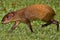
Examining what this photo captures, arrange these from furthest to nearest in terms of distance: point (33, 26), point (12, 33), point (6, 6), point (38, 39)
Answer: point (6, 6) → point (33, 26) → point (12, 33) → point (38, 39)

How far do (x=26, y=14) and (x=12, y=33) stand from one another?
57 centimetres

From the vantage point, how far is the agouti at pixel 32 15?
357 inches

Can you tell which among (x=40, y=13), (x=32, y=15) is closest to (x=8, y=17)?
(x=32, y=15)

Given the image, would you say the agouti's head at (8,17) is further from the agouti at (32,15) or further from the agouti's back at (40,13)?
the agouti's back at (40,13)

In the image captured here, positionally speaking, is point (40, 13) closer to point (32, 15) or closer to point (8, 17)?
point (32, 15)

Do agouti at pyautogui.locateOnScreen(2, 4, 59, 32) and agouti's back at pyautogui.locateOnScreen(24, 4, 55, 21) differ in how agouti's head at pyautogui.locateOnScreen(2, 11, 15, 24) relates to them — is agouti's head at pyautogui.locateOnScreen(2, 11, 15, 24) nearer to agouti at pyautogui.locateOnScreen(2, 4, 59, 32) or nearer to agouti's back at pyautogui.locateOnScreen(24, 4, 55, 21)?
agouti at pyautogui.locateOnScreen(2, 4, 59, 32)

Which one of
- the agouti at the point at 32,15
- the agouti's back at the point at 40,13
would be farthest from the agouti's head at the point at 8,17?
the agouti's back at the point at 40,13

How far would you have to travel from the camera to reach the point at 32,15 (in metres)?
9.13

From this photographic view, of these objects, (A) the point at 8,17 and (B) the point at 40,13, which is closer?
(B) the point at 40,13

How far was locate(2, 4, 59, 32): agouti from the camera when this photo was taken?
9.08 metres

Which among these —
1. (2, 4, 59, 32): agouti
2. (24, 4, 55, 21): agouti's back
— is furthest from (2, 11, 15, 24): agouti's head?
(24, 4, 55, 21): agouti's back

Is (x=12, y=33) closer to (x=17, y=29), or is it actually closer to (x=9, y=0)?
(x=17, y=29)

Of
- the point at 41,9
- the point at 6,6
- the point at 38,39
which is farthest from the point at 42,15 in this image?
the point at 6,6

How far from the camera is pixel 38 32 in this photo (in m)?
9.09
